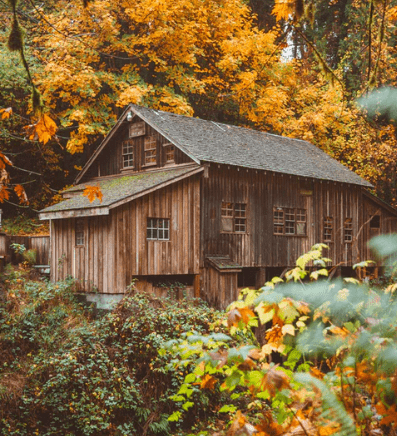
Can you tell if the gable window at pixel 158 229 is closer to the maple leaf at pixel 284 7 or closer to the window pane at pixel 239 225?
the window pane at pixel 239 225

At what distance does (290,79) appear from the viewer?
27.3m

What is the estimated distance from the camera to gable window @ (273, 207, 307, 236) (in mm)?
20297

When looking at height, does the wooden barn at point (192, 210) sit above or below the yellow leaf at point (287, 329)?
above

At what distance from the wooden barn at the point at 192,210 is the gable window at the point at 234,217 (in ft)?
0.11

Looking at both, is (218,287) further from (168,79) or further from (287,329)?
(287,329)

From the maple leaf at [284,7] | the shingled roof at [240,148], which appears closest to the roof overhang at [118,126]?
the shingled roof at [240,148]

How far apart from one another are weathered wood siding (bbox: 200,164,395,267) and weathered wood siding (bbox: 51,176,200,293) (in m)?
0.59

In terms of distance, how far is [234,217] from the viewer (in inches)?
734

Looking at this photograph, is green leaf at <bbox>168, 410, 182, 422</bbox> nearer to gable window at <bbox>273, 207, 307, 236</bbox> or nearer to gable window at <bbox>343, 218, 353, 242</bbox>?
gable window at <bbox>273, 207, 307, 236</bbox>

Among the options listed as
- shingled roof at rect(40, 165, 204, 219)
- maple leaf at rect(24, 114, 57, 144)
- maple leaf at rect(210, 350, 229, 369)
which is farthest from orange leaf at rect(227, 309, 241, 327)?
shingled roof at rect(40, 165, 204, 219)

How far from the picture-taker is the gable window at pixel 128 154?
19.9m

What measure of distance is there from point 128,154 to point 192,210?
4.19 m

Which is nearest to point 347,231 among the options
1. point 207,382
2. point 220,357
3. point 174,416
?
point 174,416

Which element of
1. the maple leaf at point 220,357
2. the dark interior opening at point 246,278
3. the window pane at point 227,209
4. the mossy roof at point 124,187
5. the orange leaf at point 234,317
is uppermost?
the mossy roof at point 124,187
